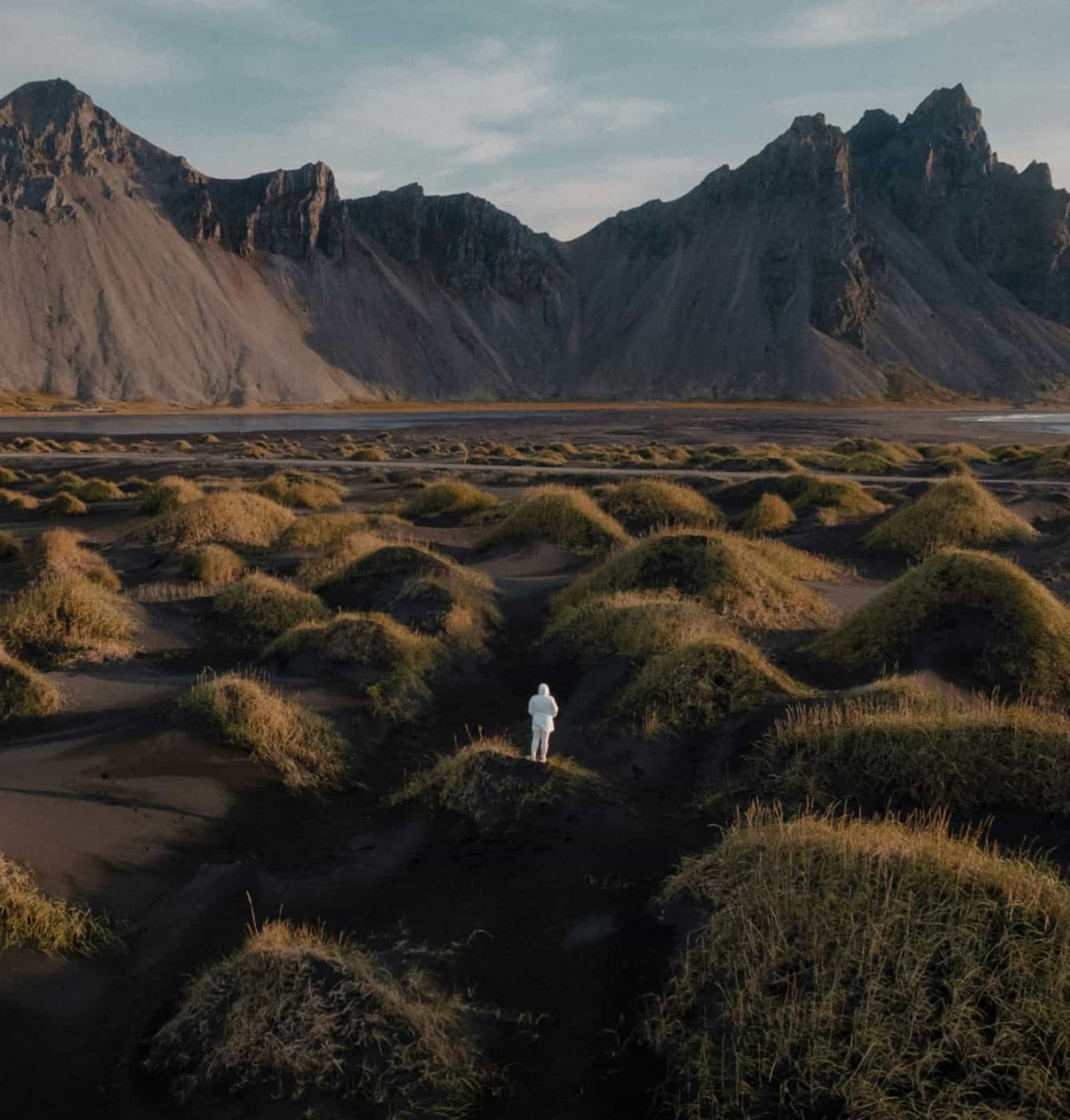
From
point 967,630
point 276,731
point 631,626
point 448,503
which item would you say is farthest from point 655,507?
point 276,731

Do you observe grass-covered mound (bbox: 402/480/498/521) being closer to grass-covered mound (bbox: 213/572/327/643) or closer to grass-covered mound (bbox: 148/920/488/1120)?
grass-covered mound (bbox: 213/572/327/643)

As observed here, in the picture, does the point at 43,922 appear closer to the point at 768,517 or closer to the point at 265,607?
the point at 265,607

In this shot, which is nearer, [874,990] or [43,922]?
[874,990]

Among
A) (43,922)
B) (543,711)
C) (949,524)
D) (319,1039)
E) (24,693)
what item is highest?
(949,524)

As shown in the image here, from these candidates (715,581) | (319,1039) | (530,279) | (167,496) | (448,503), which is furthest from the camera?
(530,279)

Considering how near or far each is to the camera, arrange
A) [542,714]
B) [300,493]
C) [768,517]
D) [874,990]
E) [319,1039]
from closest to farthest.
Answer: [874,990]
[319,1039]
[542,714]
[768,517]
[300,493]

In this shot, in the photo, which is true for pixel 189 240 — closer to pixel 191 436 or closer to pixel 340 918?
pixel 191 436

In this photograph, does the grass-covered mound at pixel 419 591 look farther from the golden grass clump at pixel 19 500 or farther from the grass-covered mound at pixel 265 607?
the golden grass clump at pixel 19 500

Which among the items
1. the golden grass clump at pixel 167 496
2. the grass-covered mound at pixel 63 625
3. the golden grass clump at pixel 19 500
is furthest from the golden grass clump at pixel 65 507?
the grass-covered mound at pixel 63 625

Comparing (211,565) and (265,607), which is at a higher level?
(211,565)
